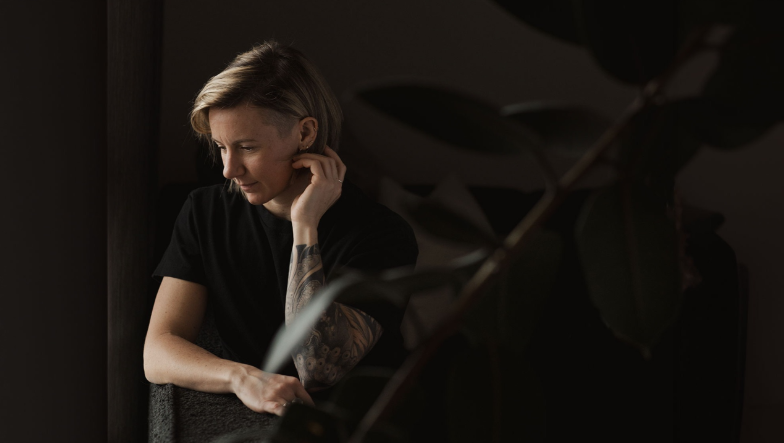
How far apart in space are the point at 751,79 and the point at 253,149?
4.44 ft

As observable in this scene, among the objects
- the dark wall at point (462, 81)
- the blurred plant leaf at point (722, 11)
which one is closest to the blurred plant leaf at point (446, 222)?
the blurred plant leaf at point (722, 11)

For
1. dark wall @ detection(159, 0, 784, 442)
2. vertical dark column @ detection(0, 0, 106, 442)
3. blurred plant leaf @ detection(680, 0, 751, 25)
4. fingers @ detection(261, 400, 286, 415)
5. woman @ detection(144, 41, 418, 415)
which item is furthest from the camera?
dark wall @ detection(159, 0, 784, 442)

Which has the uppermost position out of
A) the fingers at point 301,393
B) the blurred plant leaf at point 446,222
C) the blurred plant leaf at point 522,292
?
the blurred plant leaf at point 446,222

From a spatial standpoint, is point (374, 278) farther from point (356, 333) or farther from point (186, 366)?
point (186, 366)

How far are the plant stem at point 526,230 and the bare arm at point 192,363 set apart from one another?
1030mm

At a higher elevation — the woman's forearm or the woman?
the woman

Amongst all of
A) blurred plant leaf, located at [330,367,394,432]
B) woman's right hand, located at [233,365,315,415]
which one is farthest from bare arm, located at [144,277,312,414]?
blurred plant leaf, located at [330,367,394,432]

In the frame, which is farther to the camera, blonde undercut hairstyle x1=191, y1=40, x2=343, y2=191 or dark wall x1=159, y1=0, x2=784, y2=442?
dark wall x1=159, y1=0, x2=784, y2=442

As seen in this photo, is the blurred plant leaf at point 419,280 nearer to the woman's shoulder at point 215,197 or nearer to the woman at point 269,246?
the woman at point 269,246

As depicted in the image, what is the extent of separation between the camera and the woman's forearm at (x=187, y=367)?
1.49m

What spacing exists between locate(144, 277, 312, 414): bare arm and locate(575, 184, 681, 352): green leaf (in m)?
1.04

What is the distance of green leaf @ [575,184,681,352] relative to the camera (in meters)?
0.31

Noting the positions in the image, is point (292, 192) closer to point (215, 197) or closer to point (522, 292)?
point (215, 197)

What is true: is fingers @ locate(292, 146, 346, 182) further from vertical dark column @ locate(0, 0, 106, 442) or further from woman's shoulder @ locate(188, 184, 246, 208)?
vertical dark column @ locate(0, 0, 106, 442)
